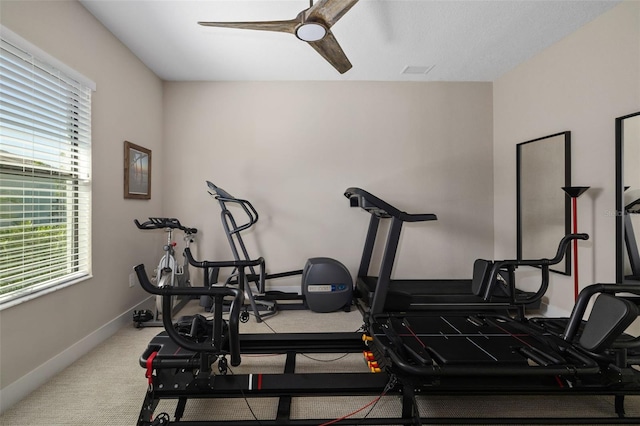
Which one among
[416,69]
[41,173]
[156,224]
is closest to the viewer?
[41,173]

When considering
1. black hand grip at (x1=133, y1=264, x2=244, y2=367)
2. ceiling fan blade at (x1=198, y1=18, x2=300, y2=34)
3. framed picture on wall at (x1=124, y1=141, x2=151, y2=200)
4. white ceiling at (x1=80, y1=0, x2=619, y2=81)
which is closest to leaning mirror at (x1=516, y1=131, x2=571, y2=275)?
white ceiling at (x1=80, y1=0, x2=619, y2=81)

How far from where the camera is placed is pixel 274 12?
2428 mm

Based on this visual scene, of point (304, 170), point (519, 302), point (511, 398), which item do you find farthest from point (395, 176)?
point (511, 398)

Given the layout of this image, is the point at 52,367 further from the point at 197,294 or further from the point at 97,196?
the point at 197,294

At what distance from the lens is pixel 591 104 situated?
2.57m

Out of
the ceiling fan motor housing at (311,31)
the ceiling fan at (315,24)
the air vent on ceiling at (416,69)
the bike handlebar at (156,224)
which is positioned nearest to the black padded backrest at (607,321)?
the ceiling fan at (315,24)

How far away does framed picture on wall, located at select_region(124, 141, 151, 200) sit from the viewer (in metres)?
2.91

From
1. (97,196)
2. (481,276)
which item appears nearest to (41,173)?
(97,196)

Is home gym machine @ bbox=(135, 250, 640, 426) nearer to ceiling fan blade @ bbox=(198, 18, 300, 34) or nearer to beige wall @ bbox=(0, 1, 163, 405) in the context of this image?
beige wall @ bbox=(0, 1, 163, 405)

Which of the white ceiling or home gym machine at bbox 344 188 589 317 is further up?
Answer: the white ceiling

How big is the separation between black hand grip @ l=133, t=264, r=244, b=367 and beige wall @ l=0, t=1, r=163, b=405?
1.11 meters

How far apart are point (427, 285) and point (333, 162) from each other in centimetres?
187

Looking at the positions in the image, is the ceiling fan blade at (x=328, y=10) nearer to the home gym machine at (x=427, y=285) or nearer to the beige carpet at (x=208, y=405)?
the home gym machine at (x=427, y=285)

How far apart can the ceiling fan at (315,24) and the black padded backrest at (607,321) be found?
2.04 m
